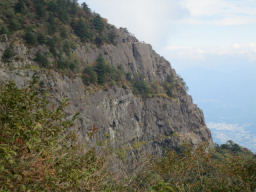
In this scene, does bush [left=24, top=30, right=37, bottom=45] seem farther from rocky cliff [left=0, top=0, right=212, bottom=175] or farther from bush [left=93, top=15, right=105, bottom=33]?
bush [left=93, top=15, right=105, bottom=33]

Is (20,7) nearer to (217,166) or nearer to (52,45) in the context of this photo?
(52,45)

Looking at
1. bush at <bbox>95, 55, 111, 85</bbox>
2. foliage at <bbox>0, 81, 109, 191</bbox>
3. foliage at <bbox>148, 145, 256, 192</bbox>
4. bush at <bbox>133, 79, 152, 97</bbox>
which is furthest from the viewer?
bush at <bbox>133, 79, 152, 97</bbox>

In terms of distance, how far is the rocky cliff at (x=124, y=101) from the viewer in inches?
1394

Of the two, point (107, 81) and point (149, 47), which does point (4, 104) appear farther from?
point (149, 47)

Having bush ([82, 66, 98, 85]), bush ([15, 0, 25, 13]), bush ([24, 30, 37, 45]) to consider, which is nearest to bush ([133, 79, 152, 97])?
bush ([82, 66, 98, 85])

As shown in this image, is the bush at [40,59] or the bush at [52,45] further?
the bush at [52,45]

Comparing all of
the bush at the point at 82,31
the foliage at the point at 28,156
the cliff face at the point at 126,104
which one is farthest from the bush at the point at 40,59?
the foliage at the point at 28,156

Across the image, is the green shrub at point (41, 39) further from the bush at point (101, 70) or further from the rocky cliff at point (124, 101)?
the bush at point (101, 70)

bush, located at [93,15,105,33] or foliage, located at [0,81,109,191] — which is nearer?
foliage, located at [0,81,109,191]

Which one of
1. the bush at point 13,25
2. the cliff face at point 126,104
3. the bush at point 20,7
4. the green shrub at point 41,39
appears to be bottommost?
the cliff face at point 126,104

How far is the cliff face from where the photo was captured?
35781 mm

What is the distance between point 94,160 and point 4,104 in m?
3.39

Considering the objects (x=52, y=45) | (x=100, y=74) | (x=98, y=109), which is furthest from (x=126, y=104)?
(x=52, y=45)

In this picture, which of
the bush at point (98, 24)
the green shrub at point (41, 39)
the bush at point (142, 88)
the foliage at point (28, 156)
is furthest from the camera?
the bush at point (98, 24)
